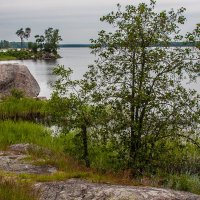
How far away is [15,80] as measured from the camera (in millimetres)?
38969

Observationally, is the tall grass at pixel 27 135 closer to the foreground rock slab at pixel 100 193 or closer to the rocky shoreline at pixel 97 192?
the rocky shoreline at pixel 97 192

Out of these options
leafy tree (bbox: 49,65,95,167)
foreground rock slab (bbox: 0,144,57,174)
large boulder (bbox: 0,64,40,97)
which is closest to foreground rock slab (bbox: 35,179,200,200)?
foreground rock slab (bbox: 0,144,57,174)

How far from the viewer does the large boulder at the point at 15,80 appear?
38.6 m

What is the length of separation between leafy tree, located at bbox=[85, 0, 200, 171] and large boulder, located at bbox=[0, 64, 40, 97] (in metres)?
24.5

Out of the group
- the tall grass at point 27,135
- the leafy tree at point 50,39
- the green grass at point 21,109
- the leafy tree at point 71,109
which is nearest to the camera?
the leafy tree at point 71,109

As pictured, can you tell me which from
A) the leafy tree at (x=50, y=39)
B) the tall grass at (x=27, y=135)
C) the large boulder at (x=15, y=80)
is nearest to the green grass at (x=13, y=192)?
the tall grass at (x=27, y=135)

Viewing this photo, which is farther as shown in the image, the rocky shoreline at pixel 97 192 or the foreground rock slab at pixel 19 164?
the foreground rock slab at pixel 19 164

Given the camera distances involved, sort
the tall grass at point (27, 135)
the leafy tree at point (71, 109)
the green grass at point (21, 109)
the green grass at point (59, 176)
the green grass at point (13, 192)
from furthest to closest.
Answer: the green grass at point (21, 109), the tall grass at point (27, 135), the leafy tree at point (71, 109), the green grass at point (59, 176), the green grass at point (13, 192)

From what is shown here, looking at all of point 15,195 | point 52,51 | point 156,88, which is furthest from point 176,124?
point 52,51

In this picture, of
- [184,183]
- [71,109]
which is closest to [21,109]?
[71,109]

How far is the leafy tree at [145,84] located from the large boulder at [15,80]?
24482mm

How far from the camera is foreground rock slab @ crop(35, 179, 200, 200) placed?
9.20 m

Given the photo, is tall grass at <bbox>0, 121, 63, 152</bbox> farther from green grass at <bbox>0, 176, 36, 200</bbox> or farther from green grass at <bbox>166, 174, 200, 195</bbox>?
green grass at <bbox>0, 176, 36, 200</bbox>

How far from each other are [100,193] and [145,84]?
5423 millimetres
